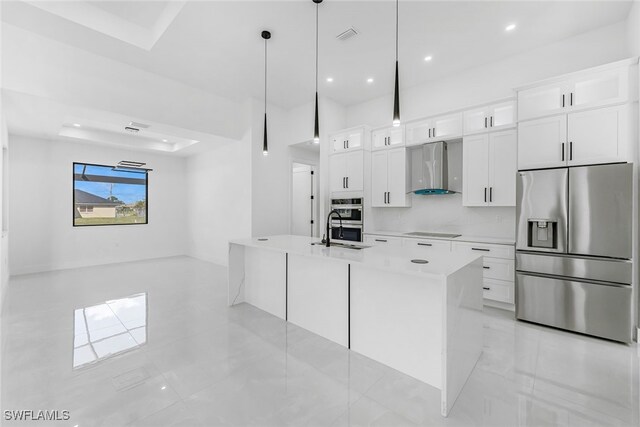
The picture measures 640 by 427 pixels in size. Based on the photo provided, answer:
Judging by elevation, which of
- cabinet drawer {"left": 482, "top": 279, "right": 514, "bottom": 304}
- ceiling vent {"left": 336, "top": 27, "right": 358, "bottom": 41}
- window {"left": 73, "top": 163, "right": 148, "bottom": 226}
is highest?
ceiling vent {"left": 336, "top": 27, "right": 358, "bottom": 41}

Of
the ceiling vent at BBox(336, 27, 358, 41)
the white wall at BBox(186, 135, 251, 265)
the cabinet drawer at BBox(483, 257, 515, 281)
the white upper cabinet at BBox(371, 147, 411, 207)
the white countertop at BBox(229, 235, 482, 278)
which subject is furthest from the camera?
the white wall at BBox(186, 135, 251, 265)

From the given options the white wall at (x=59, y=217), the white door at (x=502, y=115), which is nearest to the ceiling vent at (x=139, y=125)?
the white wall at (x=59, y=217)

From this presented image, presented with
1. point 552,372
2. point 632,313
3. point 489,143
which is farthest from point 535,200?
point 552,372

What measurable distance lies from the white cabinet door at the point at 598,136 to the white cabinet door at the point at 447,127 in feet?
4.21

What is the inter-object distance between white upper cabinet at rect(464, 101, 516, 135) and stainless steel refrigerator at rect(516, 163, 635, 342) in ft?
2.93

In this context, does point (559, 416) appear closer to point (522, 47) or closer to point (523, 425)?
point (523, 425)

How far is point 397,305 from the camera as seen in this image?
7.41 feet

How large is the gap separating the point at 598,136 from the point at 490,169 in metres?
1.10

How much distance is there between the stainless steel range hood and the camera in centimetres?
429

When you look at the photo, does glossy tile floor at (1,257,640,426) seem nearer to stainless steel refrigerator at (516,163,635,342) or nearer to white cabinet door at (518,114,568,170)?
stainless steel refrigerator at (516,163,635,342)

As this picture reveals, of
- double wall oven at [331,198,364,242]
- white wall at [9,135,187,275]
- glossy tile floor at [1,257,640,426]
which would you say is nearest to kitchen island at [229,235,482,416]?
glossy tile floor at [1,257,640,426]

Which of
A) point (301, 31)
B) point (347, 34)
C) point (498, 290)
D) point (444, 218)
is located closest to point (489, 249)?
point (498, 290)

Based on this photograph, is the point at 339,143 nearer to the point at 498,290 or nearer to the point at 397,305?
the point at 498,290

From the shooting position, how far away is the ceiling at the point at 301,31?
3016 mm
